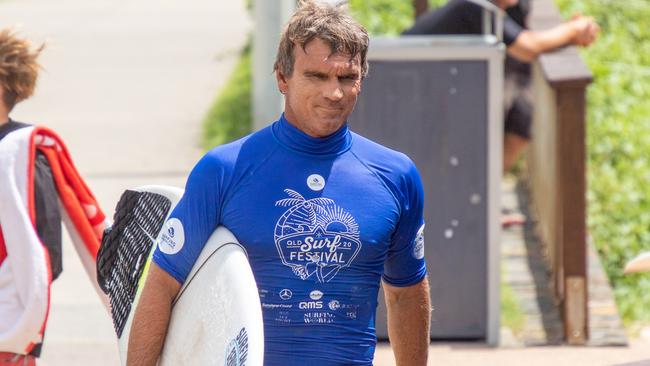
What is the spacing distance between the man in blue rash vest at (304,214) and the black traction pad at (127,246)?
1.00ft

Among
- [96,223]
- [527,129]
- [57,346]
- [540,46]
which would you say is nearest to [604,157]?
[527,129]

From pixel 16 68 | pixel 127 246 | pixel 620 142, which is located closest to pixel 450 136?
pixel 16 68

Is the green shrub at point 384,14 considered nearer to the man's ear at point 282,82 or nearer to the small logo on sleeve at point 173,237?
the man's ear at point 282,82

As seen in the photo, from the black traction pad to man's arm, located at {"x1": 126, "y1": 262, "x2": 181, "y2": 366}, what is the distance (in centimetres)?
24

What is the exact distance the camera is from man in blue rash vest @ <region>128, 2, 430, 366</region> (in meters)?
3.12

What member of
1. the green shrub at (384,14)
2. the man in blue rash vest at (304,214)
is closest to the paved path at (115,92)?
the green shrub at (384,14)

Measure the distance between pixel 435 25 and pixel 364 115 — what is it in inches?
42.0

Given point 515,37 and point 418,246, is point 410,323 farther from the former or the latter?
point 515,37

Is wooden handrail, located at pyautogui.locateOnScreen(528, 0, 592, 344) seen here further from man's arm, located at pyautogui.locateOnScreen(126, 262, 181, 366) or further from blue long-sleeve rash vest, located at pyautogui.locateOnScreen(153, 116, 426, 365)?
man's arm, located at pyautogui.locateOnScreen(126, 262, 181, 366)

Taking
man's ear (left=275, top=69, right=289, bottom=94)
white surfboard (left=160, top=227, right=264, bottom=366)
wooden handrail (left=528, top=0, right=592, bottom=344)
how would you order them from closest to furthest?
white surfboard (left=160, top=227, right=264, bottom=366), man's ear (left=275, top=69, right=289, bottom=94), wooden handrail (left=528, top=0, right=592, bottom=344)

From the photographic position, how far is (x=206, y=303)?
3.12m

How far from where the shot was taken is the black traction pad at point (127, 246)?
11.5ft

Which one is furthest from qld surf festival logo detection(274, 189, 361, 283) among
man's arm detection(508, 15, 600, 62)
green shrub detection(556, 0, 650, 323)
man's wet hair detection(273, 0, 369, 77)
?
green shrub detection(556, 0, 650, 323)

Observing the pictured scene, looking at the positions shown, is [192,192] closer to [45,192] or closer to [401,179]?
[401,179]
